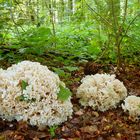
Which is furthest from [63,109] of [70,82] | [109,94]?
[70,82]

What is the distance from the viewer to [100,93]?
11.7 feet

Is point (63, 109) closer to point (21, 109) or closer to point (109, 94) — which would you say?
point (21, 109)

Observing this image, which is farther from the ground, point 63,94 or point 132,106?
point 63,94

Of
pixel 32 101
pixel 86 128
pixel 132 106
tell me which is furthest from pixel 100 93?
pixel 32 101

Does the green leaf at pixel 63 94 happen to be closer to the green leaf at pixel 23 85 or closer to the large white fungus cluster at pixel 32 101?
the large white fungus cluster at pixel 32 101

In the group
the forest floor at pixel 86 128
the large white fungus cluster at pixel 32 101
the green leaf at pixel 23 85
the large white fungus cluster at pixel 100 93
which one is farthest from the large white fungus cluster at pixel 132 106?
the green leaf at pixel 23 85

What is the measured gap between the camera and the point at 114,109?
3.63 meters

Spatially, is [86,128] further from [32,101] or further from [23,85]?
[23,85]

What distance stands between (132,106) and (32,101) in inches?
46.5

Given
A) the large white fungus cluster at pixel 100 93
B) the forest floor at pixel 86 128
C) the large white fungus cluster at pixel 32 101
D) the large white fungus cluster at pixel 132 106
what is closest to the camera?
the forest floor at pixel 86 128

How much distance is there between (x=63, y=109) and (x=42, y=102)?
0.25m

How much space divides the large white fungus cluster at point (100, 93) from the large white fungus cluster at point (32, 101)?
1.64ft

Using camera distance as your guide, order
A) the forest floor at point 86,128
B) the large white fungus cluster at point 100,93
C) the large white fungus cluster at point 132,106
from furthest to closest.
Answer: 1. the large white fungus cluster at point 100,93
2. the large white fungus cluster at point 132,106
3. the forest floor at point 86,128

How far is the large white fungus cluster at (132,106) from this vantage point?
11.1ft
